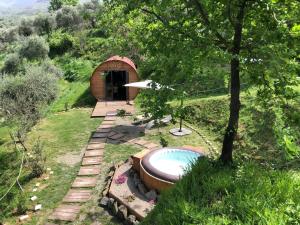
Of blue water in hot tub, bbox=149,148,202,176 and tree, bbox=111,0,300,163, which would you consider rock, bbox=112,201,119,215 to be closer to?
blue water in hot tub, bbox=149,148,202,176

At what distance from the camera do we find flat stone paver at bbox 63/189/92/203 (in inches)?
535

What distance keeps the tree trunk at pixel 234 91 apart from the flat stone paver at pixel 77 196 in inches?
289

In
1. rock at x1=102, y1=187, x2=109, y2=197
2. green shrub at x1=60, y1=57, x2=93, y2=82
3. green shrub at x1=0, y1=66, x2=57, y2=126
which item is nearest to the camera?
rock at x1=102, y1=187, x2=109, y2=197

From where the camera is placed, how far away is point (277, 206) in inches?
228

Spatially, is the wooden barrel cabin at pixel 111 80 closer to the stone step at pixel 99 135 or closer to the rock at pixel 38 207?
the stone step at pixel 99 135

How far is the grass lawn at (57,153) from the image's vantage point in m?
13.8

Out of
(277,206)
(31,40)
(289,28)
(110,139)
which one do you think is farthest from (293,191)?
(31,40)

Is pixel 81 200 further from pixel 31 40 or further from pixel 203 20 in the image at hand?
pixel 31 40

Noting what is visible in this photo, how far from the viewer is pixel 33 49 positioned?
135ft

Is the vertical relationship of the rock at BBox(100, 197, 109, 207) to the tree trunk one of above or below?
below

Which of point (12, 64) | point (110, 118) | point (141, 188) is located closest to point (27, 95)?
point (110, 118)

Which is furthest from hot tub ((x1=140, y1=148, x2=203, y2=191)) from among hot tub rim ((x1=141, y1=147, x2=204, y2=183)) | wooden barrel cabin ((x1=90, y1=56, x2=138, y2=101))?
wooden barrel cabin ((x1=90, y1=56, x2=138, y2=101))

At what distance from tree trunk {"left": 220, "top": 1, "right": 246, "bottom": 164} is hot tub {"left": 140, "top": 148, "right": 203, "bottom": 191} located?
4157 mm

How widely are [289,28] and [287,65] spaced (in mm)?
885
